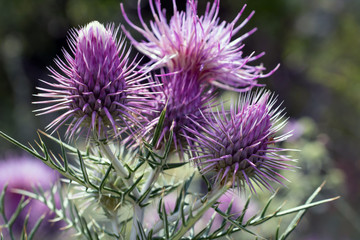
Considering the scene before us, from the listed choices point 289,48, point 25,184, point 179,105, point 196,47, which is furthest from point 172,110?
point 289,48

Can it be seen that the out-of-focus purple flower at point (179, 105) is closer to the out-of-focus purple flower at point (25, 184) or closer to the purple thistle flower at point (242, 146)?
the purple thistle flower at point (242, 146)

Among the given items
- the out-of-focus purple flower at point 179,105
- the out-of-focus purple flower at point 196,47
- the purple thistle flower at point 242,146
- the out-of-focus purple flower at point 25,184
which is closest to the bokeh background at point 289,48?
the out-of-focus purple flower at point 25,184

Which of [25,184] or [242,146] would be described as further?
[25,184]

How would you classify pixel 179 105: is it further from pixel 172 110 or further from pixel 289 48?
pixel 289 48

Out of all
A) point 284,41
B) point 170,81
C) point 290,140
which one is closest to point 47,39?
point 284,41

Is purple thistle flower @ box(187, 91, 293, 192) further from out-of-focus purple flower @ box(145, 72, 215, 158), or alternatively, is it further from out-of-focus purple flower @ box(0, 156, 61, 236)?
out-of-focus purple flower @ box(0, 156, 61, 236)

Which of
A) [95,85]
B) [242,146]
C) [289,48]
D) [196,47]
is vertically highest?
[289,48]
